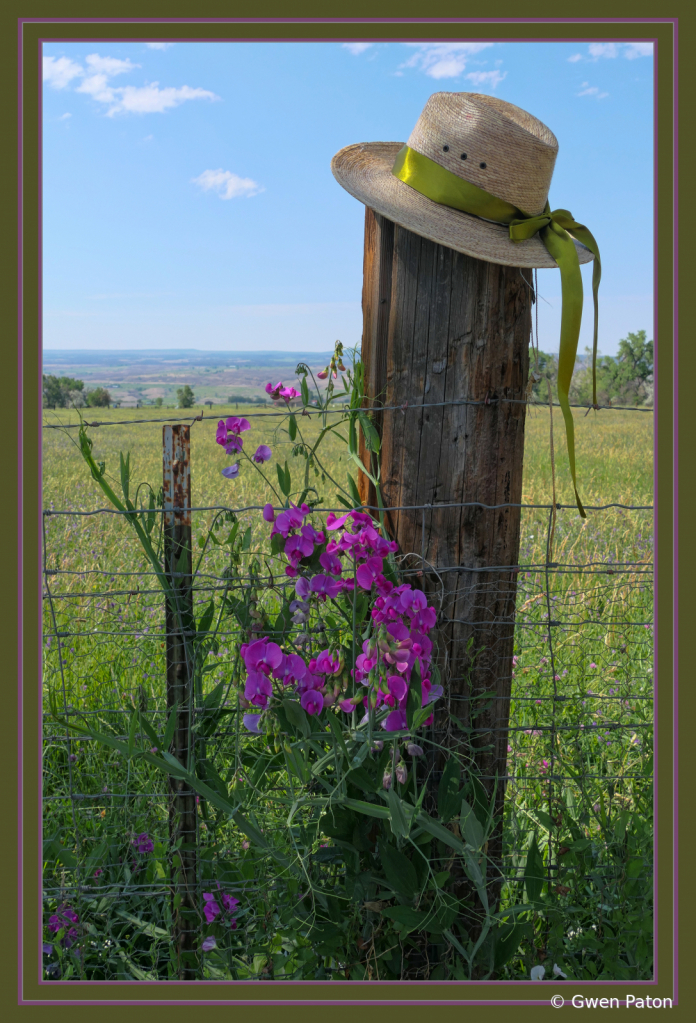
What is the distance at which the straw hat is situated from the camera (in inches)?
65.9

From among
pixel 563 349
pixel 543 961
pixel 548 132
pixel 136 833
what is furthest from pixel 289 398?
pixel 543 961

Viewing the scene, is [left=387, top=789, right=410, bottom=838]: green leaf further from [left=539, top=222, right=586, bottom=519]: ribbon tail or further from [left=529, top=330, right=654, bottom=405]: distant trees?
[left=529, top=330, right=654, bottom=405]: distant trees

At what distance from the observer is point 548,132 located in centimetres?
183

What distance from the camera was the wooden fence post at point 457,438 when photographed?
5.64 feet

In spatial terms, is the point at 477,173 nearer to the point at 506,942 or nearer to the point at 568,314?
the point at 568,314

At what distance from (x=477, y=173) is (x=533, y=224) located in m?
0.18

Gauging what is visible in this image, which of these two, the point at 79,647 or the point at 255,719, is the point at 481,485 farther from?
the point at 79,647

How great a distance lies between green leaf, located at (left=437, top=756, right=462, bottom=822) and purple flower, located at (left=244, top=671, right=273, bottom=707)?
0.42 metres

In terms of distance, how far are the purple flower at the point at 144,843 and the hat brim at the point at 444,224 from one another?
177 centimetres

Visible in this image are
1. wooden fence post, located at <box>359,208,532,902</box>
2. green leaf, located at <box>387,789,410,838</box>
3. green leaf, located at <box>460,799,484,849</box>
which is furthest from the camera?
wooden fence post, located at <box>359,208,532,902</box>

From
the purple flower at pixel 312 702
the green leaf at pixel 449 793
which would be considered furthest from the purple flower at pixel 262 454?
the green leaf at pixel 449 793

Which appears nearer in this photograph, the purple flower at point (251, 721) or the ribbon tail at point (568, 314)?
the purple flower at point (251, 721)

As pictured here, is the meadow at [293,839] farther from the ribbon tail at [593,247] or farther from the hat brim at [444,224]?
the ribbon tail at [593,247]

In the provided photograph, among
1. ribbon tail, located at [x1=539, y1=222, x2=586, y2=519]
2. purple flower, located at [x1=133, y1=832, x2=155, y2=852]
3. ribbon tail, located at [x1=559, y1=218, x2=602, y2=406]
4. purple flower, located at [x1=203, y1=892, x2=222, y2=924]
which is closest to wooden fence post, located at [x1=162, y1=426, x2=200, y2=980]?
purple flower, located at [x1=203, y1=892, x2=222, y2=924]
